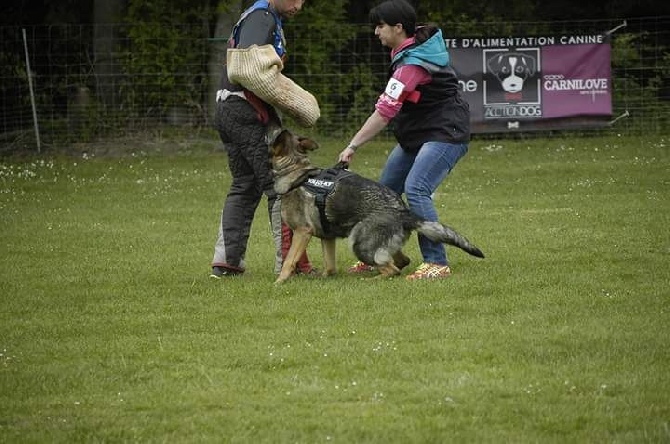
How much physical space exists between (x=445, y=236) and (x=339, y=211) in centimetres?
77

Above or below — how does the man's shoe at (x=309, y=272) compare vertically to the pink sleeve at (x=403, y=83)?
below

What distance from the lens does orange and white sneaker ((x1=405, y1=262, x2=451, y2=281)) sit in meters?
7.40

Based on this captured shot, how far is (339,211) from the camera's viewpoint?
24.2 feet

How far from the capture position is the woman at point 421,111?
7215mm

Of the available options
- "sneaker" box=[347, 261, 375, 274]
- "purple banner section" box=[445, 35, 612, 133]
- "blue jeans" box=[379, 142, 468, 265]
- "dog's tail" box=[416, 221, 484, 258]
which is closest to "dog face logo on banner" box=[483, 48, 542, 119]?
"purple banner section" box=[445, 35, 612, 133]

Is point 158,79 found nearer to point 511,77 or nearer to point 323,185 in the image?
point 511,77

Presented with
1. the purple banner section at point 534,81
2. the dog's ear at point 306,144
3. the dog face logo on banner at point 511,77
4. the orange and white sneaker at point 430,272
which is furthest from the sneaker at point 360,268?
the dog face logo on banner at point 511,77

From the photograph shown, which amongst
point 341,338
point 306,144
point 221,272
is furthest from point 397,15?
point 341,338

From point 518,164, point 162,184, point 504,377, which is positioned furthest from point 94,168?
point 504,377

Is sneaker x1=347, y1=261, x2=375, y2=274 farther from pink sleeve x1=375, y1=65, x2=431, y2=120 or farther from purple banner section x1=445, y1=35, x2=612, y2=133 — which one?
purple banner section x1=445, y1=35, x2=612, y2=133

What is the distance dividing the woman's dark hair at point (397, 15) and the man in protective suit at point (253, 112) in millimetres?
586

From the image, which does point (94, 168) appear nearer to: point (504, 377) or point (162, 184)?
point (162, 184)

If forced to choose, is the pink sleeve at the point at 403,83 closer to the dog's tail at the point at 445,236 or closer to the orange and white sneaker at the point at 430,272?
the dog's tail at the point at 445,236

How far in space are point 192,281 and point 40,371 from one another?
2468mm
